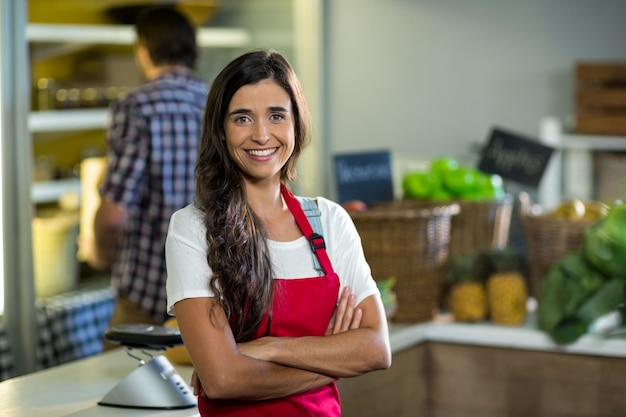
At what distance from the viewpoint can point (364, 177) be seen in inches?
128

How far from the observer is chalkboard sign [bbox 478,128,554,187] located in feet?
11.0

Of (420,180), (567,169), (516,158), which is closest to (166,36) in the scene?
(420,180)

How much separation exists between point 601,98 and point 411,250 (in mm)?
1506

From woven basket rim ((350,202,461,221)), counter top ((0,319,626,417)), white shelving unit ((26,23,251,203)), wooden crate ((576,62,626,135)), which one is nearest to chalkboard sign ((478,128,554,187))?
woven basket rim ((350,202,461,221))

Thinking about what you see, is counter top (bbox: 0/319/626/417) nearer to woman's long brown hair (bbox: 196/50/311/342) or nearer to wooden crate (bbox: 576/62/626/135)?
woman's long brown hair (bbox: 196/50/311/342)

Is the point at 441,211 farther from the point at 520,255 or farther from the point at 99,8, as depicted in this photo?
the point at 99,8

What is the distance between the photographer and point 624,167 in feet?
13.3

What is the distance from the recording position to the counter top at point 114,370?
2070mm

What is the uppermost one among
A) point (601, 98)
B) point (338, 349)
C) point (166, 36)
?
point (166, 36)

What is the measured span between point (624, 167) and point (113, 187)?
2.09 meters

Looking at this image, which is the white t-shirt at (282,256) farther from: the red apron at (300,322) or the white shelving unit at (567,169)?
the white shelving unit at (567,169)

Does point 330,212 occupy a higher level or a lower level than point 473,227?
higher

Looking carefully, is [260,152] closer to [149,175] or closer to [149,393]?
[149,393]

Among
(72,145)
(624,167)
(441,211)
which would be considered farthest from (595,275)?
(72,145)
